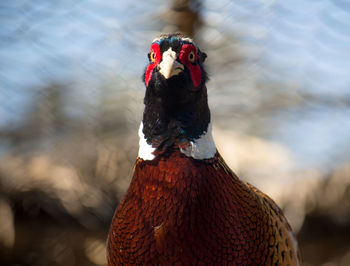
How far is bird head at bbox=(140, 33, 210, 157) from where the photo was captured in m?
1.47

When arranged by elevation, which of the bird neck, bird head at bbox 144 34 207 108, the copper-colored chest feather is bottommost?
the copper-colored chest feather

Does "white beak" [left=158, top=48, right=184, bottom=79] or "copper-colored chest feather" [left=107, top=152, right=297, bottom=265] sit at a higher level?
"white beak" [left=158, top=48, right=184, bottom=79]

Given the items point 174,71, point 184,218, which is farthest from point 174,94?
point 184,218

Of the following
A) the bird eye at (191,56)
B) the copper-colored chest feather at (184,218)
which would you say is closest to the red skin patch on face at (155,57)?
the bird eye at (191,56)

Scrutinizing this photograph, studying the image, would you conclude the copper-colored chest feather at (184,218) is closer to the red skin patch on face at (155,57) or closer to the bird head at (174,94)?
the bird head at (174,94)

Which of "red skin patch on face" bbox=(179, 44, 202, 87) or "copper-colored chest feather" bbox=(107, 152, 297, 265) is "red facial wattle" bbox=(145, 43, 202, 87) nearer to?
"red skin patch on face" bbox=(179, 44, 202, 87)

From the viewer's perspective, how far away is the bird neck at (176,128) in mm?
1520

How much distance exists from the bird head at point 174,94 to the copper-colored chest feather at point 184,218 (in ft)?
0.29

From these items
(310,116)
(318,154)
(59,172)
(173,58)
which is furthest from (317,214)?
(173,58)

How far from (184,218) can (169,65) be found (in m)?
0.53

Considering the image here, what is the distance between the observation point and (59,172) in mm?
3490

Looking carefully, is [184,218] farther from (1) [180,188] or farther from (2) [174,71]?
(2) [174,71]

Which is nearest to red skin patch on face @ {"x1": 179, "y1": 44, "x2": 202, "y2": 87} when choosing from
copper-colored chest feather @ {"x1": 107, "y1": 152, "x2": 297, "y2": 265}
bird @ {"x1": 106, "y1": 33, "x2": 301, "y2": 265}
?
bird @ {"x1": 106, "y1": 33, "x2": 301, "y2": 265}

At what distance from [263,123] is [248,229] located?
219 centimetres
